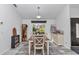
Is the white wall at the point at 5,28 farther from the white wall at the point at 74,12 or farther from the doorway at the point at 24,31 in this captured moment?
the doorway at the point at 24,31

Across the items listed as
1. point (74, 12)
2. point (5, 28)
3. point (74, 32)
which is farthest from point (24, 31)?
point (5, 28)

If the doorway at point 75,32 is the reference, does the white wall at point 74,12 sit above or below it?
above

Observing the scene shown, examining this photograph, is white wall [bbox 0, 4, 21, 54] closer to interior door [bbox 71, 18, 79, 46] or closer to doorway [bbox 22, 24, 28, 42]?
interior door [bbox 71, 18, 79, 46]

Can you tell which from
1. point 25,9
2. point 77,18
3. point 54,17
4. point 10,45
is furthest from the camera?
point 54,17

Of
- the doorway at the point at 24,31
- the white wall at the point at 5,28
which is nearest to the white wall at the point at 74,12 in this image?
the white wall at the point at 5,28

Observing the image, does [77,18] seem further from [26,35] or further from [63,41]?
[26,35]

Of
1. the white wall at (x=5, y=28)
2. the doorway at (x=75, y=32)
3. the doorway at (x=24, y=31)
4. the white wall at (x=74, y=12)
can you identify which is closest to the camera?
the white wall at (x=5, y=28)

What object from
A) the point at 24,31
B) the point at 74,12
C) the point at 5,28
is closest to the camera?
the point at 5,28

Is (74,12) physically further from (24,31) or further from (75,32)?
(24,31)

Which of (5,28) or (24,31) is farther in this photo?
(24,31)

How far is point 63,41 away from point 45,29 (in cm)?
398

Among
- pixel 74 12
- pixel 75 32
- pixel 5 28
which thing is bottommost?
pixel 75 32

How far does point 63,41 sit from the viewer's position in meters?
8.20
